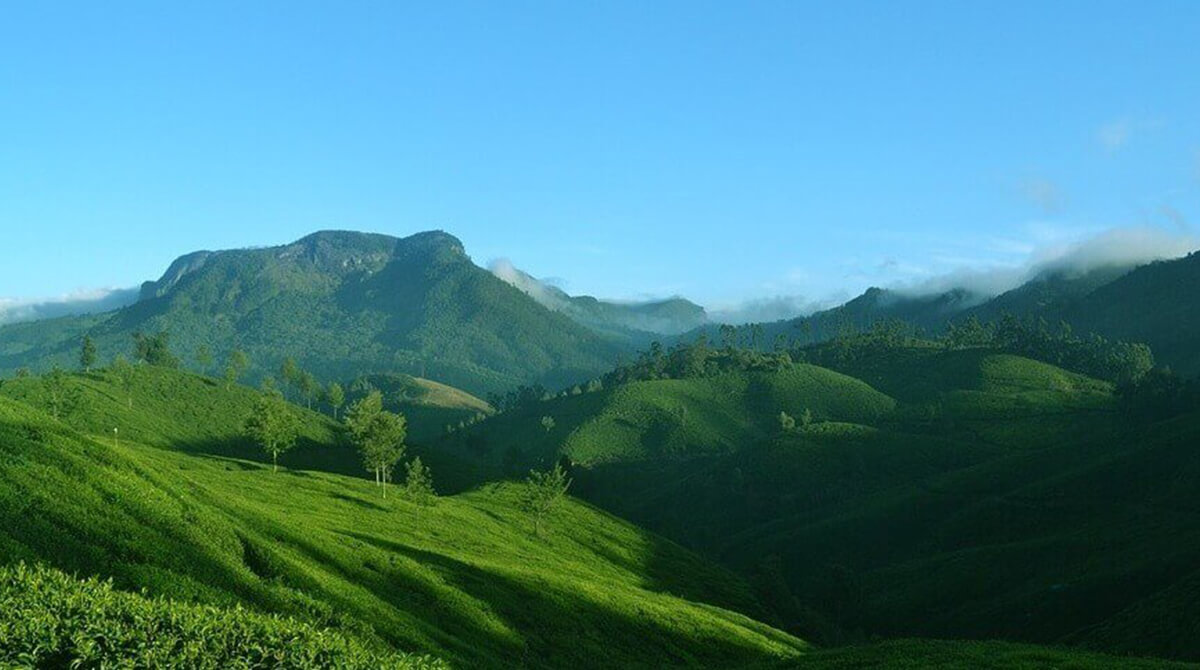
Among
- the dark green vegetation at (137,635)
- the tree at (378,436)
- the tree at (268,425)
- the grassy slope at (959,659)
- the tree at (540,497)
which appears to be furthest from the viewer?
the tree at (268,425)

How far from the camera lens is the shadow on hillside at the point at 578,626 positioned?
2913 inches

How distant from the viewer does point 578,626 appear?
262 ft

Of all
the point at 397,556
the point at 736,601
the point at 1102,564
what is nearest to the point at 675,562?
the point at 736,601

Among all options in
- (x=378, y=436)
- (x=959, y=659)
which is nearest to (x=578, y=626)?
(x=959, y=659)

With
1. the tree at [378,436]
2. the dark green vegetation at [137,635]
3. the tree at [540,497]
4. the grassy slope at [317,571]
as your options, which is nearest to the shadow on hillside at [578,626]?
the grassy slope at [317,571]

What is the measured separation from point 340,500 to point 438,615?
→ 76.7 m

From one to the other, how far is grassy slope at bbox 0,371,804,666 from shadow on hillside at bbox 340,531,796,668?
0.21m

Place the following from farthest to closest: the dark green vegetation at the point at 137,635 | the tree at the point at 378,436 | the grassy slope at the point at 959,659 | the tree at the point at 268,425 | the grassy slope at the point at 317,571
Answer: the tree at the point at 268,425 < the tree at the point at 378,436 < the grassy slope at the point at 959,659 < the grassy slope at the point at 317,571 < the dark green vegetation at the point at 137,635

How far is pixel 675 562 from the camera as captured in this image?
17875cm

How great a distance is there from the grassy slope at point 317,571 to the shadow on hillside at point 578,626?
0.21m

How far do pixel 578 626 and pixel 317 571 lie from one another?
86.1 ft

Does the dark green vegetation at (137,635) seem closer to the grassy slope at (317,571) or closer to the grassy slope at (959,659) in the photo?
the grassy slope at (317,571)

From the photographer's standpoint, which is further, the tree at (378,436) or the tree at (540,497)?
the tree at (378,436)

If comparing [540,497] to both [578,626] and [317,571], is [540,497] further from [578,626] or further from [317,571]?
[317,571]
